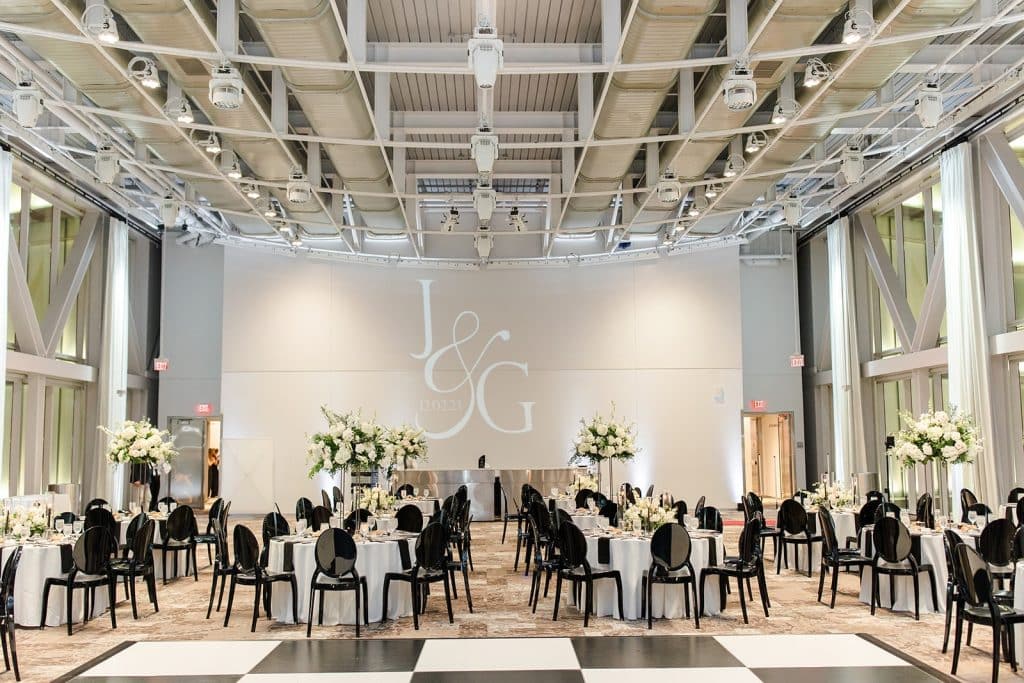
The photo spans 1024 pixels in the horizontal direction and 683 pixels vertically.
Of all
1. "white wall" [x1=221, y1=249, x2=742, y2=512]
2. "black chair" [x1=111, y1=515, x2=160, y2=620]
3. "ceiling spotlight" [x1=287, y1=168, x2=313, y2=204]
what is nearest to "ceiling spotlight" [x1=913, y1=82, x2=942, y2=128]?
"ceiling spotlight" [x1=287, y1=168, x2=313, y2=204]

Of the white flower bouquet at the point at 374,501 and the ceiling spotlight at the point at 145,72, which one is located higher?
the ceiling spotlight at the point at 145,72

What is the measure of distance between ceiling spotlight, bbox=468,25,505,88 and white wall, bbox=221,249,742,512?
37.5 ft

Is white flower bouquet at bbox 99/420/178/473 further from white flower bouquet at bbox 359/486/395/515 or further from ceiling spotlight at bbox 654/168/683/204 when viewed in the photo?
ceiling spotlight at bbox 654/168/683/204

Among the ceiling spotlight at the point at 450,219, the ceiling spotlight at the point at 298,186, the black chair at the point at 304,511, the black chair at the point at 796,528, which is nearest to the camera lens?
the black chair at the point at 796,528

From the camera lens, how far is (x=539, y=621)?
7707 mm

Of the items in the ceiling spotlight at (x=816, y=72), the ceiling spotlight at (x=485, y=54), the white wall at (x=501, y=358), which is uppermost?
the ceiling spotlight at (x=816, y=72)

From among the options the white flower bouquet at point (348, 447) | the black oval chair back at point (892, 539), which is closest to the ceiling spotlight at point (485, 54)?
the white flower bouquet at point (348, 447)

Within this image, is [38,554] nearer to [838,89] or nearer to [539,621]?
[539,621]

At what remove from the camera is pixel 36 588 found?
25.2 ft

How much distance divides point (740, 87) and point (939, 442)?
405 centimetres

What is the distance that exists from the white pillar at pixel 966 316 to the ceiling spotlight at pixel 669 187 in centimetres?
411

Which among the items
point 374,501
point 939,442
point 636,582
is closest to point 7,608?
point 374,501

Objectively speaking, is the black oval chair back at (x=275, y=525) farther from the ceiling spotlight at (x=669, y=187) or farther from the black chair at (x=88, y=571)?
the ceiling spotlight at (x=669, y=187)

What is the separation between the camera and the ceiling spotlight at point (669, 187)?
1131 cm
